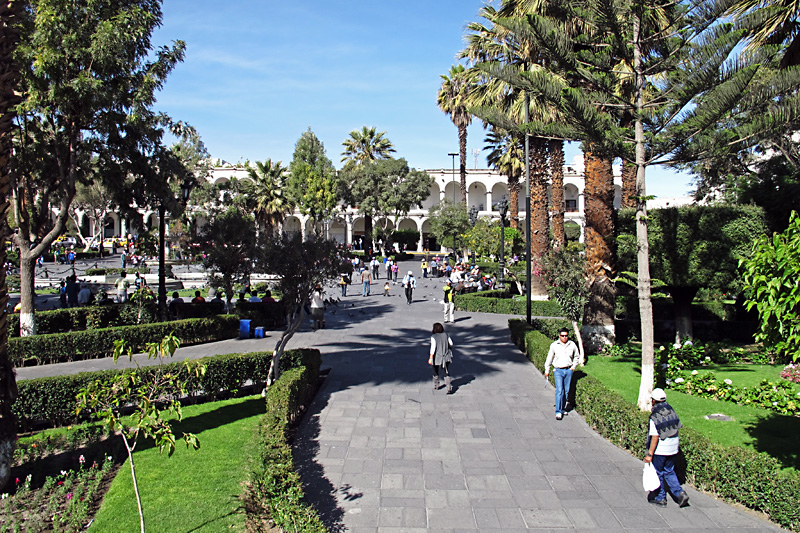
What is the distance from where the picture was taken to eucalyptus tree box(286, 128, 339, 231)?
37094 mm

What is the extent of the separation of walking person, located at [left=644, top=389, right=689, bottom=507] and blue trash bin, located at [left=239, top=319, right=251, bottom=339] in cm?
1157

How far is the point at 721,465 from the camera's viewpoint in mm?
5820

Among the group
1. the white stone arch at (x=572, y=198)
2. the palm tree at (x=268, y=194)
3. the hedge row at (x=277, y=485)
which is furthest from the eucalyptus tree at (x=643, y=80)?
the white stone arch at (x=572, y=198)

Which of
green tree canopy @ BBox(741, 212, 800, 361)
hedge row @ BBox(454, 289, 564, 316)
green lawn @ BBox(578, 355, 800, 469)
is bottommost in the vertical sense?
green lawn @ BBox(578, 355, 800, 469)

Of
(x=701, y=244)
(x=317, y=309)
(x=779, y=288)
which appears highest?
(x=701, y=244)

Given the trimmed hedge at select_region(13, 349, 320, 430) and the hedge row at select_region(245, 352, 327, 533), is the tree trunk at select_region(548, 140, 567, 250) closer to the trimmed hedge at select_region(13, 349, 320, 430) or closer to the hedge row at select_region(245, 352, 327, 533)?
the trimmed hedge at select_region(13, 349, 320, 430)

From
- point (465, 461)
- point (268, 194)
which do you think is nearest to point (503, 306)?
point (465, 461)

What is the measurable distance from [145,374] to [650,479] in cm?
719

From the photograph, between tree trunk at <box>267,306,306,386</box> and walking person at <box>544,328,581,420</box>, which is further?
tree trunk at <box>267,306,306,386</box>

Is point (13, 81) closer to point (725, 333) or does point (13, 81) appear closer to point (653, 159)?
point (653, 159)

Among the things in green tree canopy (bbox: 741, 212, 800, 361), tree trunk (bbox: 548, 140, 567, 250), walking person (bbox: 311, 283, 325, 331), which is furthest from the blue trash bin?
green tree canopy (bbox: 741, 212, 800, 361)

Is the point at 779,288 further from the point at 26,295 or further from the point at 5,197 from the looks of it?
the point at 26,295

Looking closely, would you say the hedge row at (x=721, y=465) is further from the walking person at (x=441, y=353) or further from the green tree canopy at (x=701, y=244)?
the green tree canopy at (x=701, y=244)

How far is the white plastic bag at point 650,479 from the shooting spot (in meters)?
5.62
